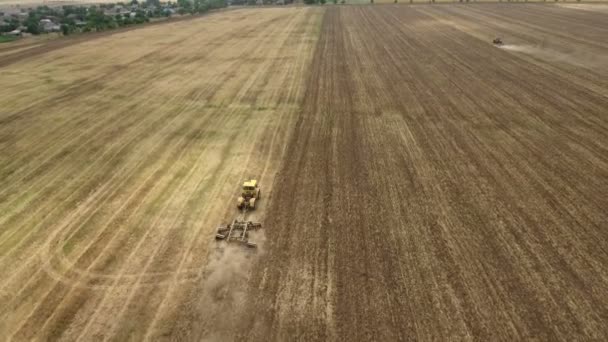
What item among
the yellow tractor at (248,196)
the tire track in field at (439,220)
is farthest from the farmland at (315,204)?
the yellow tractor at (248,196)

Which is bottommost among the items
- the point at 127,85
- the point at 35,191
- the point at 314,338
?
the point at 314,338

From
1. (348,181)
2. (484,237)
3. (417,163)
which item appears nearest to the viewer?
(484,237)

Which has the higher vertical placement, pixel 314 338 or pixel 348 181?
pixel 348 181

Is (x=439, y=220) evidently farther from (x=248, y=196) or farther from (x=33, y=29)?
(x=33, y=29)

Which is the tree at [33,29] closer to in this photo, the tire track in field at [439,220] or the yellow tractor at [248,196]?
the tire track in field at [439,220]

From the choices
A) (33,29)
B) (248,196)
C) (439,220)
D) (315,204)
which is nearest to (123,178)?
(248,196)

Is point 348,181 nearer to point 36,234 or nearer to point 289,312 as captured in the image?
point 289,312

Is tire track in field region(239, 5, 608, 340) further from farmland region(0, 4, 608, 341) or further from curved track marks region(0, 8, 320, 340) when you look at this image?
curved track marks region(0, 8, 320, 340)

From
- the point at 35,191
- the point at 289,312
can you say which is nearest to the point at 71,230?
the point at 35,191
